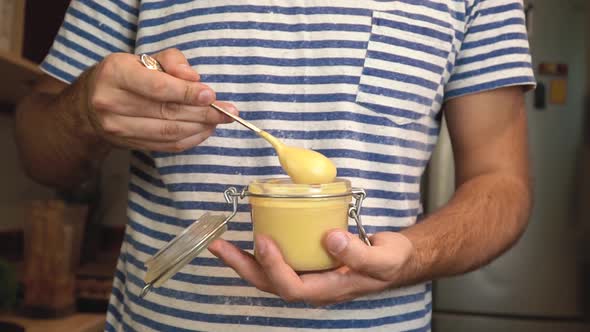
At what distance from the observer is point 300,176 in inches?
27.7

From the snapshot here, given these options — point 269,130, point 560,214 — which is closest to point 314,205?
point 269,130

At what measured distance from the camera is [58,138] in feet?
2.94

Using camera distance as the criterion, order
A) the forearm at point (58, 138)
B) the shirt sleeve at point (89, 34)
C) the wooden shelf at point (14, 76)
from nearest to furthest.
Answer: the forearm at point (58, 138)
the shirt sleeve at point (89, 34)
the wooden shelf at point (14, 76)

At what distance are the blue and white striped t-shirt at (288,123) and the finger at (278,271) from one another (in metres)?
0.20

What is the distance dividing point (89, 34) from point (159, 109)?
1.16 feet

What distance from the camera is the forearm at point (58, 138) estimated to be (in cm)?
82

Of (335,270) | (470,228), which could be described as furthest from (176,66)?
(470,228)

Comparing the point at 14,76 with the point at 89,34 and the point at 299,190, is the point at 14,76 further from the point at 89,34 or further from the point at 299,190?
the point at 299,190

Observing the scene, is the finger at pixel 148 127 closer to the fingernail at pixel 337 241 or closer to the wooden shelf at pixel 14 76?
the fingernail at pixel 337 241

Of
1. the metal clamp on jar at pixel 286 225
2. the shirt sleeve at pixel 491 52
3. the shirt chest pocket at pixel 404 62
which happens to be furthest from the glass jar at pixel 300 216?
the shirt sleeve at pixel 491 52

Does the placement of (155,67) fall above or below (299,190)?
above

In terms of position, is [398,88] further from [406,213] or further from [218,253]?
[218,253]

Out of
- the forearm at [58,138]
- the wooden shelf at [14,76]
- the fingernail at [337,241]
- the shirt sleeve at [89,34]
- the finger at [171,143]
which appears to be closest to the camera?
the fingernail at [337,241]

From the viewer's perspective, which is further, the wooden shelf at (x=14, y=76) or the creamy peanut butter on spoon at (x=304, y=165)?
the wooden shelf at (x=14, y=76)
